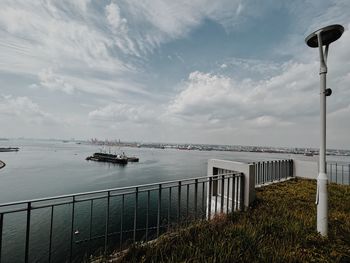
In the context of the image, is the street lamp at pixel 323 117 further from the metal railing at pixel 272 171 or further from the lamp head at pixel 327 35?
the metal railing at pixel 272 171

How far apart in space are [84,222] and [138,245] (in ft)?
53.7

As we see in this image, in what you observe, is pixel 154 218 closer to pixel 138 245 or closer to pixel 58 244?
pixel 58 244

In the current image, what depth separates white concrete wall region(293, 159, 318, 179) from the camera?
10241 mm

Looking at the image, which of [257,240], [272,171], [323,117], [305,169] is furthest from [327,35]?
[305,169]

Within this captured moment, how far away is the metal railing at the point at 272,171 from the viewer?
29.5 feet

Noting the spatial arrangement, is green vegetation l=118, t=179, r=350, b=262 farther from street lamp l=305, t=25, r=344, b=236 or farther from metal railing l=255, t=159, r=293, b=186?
metal railing l=255, t=159, r=293, b=186

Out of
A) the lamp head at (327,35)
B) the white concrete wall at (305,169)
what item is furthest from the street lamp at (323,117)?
the white concrete wall at (305,169)

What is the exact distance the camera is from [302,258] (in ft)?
10.3

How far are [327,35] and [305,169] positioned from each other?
8.11 m

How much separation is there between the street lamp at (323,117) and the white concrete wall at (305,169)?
7.12 m

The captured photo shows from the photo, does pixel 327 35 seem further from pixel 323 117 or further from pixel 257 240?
pixel 257 240

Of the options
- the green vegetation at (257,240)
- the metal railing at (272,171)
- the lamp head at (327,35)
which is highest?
the lamp head at (327,35)

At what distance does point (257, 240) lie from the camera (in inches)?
138

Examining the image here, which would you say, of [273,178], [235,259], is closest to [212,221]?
[235,259]
